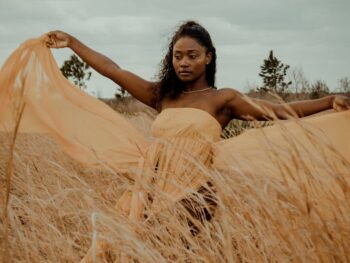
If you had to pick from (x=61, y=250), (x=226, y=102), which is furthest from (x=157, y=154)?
(x=61, y=250)

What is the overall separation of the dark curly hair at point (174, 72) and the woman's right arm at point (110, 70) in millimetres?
81

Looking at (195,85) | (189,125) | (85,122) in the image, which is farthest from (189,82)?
(85,122)

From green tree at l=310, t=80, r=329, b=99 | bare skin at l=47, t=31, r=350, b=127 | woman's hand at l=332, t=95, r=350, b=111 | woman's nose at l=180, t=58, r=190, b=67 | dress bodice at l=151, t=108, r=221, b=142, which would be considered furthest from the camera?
green tree at l=310, t=80, r=329, b=99

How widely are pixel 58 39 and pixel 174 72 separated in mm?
784

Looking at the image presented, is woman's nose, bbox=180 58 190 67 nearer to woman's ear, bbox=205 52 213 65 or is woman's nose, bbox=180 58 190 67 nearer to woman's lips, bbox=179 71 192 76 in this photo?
woman's lips, bbox=179 71 192 76

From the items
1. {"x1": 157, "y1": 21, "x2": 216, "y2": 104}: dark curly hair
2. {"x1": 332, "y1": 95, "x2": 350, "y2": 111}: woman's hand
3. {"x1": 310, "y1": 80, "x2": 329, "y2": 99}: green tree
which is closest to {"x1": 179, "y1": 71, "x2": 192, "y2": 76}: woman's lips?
{"x1": 157, "y1": 21, "x2": 216, "y2": 104}: dark curly hair

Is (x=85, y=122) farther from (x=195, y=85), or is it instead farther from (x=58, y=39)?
(x=195, y=85)

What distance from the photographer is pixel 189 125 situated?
8.53 ft

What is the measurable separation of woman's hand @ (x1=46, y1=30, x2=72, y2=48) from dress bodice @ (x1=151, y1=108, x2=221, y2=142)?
88 cm

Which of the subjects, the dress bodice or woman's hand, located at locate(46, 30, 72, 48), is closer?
the dress bodice

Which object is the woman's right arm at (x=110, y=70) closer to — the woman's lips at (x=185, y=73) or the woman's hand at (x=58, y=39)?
the woman's hand at (x=58, y=39)

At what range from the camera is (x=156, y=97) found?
9.68ft

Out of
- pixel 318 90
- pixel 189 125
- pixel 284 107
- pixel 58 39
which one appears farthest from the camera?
pixel 318 90

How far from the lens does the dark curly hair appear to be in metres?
2.83
